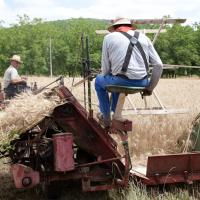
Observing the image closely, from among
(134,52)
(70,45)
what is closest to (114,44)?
(134,52)

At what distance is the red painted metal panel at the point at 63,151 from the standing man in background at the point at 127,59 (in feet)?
2.65

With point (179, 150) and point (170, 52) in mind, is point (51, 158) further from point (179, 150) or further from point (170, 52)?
point (170, 52)

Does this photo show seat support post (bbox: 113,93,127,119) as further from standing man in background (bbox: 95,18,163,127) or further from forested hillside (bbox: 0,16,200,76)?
forested hillside (bbox: 0,16,200,76)

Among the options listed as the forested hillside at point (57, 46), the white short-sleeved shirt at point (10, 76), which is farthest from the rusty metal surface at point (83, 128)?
the forested hillside at point (57, 46)

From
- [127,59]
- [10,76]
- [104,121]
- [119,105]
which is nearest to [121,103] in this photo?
[119,105]

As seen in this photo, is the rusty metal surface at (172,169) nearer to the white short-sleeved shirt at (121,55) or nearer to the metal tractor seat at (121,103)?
the metal tractor seat at (121,103)

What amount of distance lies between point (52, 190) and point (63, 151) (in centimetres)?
88

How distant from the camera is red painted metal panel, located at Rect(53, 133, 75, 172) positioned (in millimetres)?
5328

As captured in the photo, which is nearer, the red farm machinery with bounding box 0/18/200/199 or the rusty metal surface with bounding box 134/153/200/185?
the red farm machinery with bounding box 0/18/200/199

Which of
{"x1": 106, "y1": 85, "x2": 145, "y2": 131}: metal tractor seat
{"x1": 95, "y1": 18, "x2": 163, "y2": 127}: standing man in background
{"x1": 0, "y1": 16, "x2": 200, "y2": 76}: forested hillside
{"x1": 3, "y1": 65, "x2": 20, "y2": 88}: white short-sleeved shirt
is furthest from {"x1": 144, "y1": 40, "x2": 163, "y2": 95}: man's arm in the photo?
{"x1": 0, "y1": 16, "x2": 200, "y2": 76}: forested hillside

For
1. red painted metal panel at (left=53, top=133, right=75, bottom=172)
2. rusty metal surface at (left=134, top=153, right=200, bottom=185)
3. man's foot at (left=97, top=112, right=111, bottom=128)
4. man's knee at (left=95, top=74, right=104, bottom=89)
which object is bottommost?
rusty metal surface at (left=134, top=153, right=200, bottom=185)

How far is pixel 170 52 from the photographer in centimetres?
6184

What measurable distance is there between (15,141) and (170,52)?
57.6m

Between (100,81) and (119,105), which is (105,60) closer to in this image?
(100,81)
